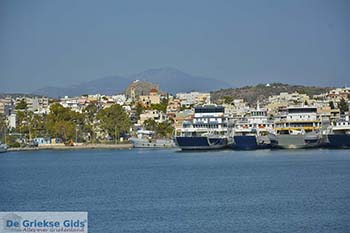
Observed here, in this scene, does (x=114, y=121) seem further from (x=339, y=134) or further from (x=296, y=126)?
(x=339, y=134)

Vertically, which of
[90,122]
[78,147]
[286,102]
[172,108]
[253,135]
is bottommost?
[78,147]

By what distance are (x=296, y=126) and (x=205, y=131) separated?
7489 millimetres

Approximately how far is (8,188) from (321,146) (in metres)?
40.8

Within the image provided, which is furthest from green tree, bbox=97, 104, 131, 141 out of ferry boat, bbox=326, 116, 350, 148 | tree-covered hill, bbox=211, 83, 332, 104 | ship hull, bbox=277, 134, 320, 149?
tree-covered hill, bbox=211, 83, 332, 104

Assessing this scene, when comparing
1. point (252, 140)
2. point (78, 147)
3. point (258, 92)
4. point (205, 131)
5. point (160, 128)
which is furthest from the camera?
point (258, 92)

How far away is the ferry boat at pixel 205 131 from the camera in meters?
75.8

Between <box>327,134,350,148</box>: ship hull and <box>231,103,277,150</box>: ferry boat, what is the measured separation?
4575 mm

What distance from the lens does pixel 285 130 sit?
7644 centimetres

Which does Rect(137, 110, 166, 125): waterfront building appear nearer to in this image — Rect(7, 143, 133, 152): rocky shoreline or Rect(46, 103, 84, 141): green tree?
Rect(46, 103, 84, 141): green tree

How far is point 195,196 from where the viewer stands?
103 feet

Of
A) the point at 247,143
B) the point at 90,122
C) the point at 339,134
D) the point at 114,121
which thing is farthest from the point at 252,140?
the point at 90,122

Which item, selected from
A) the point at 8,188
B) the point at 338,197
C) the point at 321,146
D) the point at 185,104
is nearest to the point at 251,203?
the point at 338,197

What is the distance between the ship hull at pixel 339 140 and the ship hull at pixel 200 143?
29.6ft

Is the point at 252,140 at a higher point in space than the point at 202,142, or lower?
higher
